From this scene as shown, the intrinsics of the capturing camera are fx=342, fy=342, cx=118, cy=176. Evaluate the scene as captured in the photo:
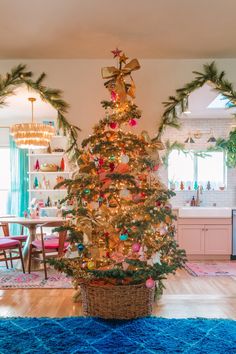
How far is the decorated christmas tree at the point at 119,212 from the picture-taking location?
9.93ft

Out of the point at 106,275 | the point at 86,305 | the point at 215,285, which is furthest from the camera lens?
the point at 215,285

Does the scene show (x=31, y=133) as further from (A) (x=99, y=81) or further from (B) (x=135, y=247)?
(B) (x=135, y=247)

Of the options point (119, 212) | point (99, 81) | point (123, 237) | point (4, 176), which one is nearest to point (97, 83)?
point (99, 81)

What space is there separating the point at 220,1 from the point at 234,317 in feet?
9.14

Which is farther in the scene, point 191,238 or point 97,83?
point 191,238

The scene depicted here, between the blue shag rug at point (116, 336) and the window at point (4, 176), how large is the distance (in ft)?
15.3

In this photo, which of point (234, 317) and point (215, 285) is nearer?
point (234, 317)

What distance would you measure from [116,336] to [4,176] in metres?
5.53

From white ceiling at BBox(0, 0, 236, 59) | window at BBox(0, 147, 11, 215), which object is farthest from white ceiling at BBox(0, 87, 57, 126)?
white ceiling at BBox(0, 0, 236, 59)

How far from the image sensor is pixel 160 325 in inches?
117

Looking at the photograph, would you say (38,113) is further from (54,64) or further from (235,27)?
(235,27)

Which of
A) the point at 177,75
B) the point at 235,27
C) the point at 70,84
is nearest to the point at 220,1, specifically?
the point at 235,27

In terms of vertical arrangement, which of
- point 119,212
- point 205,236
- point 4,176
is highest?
point 4,176

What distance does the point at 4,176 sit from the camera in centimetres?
753
